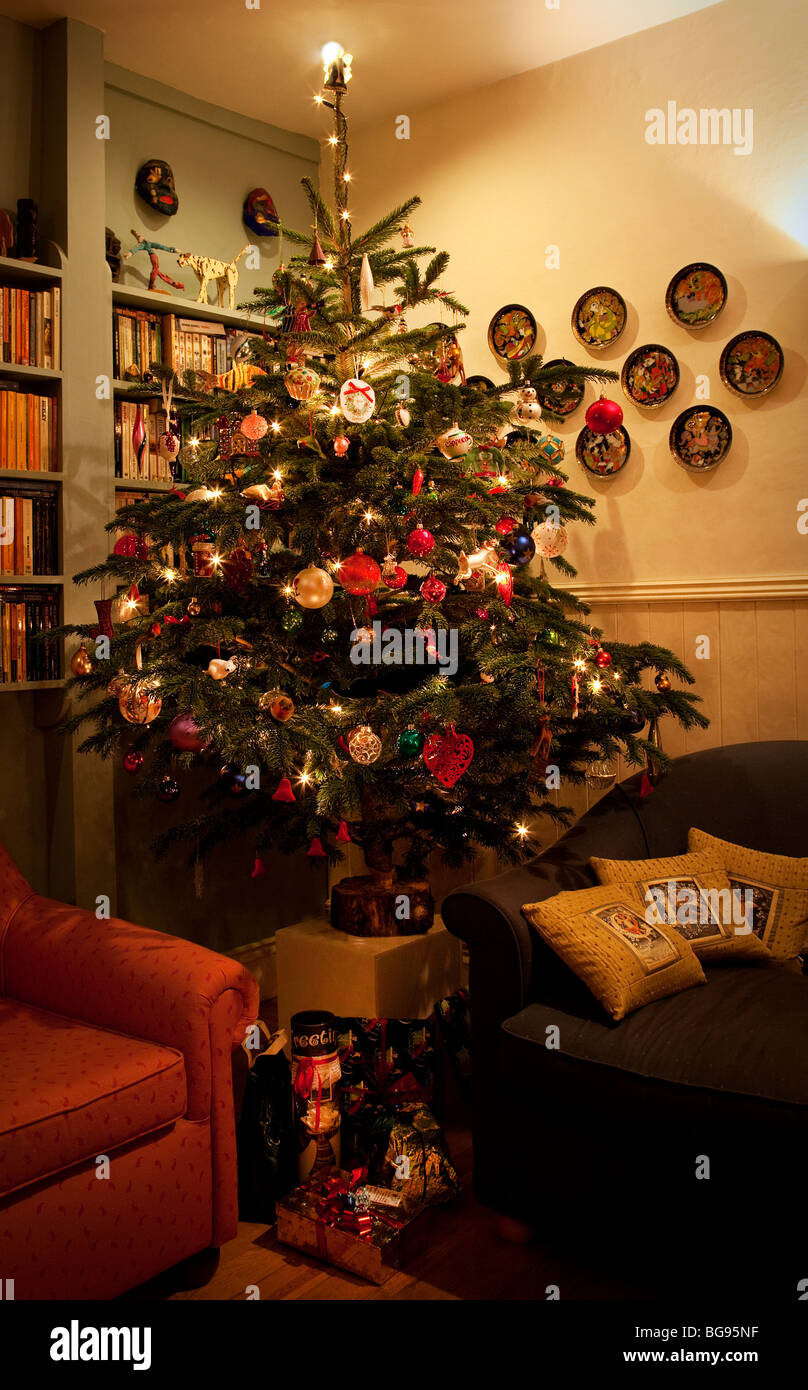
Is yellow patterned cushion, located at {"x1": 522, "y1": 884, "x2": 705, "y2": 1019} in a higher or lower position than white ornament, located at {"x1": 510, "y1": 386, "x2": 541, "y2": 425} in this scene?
lower

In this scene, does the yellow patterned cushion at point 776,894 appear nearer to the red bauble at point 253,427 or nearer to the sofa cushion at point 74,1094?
the sofa cushion at point 74,1094

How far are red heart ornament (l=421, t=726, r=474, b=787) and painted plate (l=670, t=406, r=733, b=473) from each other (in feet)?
3.85

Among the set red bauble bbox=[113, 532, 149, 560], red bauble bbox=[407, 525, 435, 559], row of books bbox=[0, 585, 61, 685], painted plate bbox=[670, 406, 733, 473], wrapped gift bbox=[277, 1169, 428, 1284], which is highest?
painted plate bbox=[670, 406, 733, 473]

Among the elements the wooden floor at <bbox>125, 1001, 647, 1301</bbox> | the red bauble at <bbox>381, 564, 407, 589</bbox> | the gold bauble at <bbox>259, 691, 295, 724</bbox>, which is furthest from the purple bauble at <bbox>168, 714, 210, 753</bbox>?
the wooden floor at <bbox>125, 1001, 647, 1301</bbox>

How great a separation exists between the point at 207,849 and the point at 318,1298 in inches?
44.1

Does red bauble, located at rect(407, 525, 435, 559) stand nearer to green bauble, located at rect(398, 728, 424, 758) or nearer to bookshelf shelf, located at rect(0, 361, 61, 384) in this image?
green bauble, located at rect(398, 728, 424, 758)

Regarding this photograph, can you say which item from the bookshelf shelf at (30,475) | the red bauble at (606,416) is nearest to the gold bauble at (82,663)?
the bookshelf shelf at (30,475)

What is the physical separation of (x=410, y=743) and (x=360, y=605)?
1.32 ft

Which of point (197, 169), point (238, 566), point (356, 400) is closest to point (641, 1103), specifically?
point (238, 566)

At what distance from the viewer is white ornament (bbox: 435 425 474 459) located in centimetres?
227

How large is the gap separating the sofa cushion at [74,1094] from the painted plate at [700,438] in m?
2.02

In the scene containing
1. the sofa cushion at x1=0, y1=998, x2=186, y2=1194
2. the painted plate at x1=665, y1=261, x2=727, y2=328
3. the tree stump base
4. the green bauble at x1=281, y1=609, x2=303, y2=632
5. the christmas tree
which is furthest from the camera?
the painted plate at x1=665, y1=261, x2=727, y2=328

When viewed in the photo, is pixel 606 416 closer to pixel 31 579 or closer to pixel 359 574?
pixel 359 574

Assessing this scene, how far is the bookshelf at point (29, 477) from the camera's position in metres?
2.63
